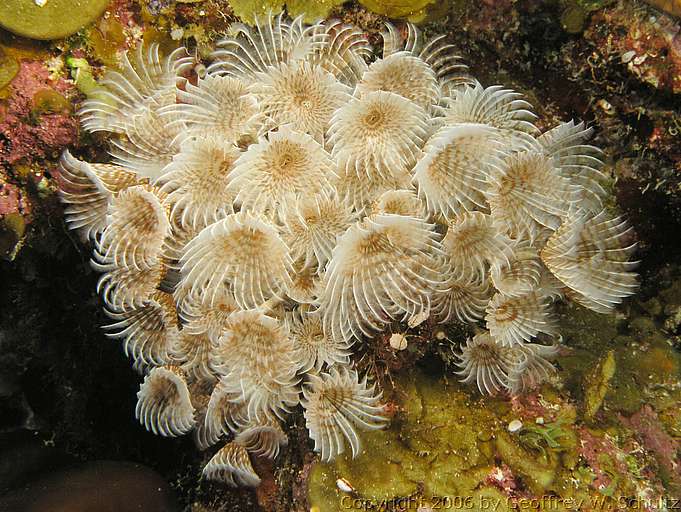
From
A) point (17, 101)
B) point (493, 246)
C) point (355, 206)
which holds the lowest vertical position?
point (493, 246)

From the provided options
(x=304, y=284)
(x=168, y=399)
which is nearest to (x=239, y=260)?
(x=304, y=284)

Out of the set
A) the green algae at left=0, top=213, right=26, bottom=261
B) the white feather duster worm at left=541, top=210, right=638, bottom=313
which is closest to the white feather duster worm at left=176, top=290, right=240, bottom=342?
the green algae at left=0, top=213, right=26, bottom=261

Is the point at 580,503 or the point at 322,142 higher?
the point at 322,142

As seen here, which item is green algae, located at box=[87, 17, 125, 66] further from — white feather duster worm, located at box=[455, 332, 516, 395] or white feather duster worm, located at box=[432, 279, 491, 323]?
white feather duster worm, located at box=[455, 332, 516, 395]

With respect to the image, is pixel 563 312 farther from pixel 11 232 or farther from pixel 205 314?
pixel 11 232

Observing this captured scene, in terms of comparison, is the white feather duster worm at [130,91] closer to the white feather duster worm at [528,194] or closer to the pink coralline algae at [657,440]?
the white feather duster worm at [528,194]

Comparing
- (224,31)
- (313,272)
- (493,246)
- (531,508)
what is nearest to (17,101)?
(224,31)

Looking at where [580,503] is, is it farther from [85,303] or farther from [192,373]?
[85,303]
